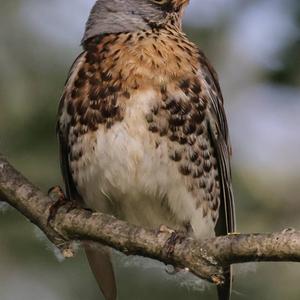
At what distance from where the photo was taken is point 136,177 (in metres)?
5.53

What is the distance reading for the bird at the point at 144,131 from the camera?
543cm

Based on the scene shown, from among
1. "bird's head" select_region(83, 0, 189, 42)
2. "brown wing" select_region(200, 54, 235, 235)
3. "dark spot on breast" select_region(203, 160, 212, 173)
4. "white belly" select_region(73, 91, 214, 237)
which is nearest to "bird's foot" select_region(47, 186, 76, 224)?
"white belly" select_region(73, 91, 214, 237)

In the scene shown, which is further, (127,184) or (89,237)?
(127,184)

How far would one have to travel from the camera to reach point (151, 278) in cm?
634

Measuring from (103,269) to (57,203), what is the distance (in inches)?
44.1

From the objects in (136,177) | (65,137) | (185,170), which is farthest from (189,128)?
(65,137)

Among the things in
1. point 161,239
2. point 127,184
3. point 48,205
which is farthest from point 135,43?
point 161,239

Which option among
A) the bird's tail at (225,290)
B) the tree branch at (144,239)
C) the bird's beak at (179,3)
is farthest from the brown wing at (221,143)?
the tree branch at (144,239)

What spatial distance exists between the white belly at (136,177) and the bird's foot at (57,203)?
42cm

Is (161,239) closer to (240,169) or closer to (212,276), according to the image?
(212,276)

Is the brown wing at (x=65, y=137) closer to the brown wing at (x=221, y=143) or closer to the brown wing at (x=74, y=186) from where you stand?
the brown wing at (x=74, y=186)

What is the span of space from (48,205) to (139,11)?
1.70 metres

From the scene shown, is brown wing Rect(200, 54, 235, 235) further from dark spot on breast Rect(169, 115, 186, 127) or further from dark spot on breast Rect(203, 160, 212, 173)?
dark spot on breast Rect(169, 115, 186, 127)

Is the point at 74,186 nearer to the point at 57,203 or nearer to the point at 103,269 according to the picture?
the point at 103,269
